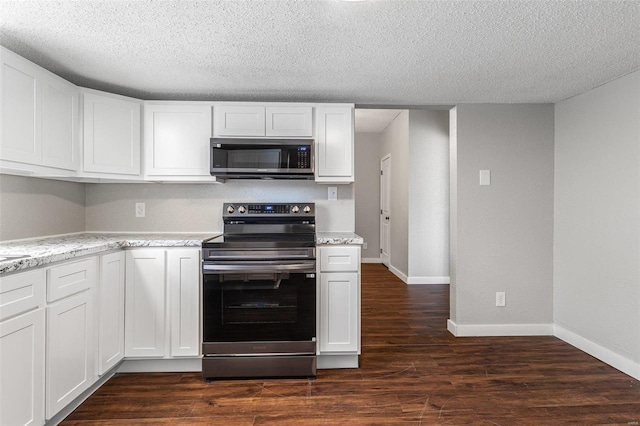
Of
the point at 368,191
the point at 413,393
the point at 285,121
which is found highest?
the point at 285,121

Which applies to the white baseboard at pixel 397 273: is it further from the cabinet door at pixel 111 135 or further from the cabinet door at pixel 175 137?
the cabinet door at pixel 111 135

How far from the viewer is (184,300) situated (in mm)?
2473

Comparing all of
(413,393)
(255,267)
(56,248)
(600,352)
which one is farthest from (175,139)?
(600,352)

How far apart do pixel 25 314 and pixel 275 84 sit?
2072 millimetres

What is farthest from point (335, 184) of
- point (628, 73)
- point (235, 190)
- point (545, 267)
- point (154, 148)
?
point (628, 73)

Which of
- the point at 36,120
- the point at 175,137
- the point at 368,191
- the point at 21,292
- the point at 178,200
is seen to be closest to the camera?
the point at 21,292

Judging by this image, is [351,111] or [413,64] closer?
[413,64]

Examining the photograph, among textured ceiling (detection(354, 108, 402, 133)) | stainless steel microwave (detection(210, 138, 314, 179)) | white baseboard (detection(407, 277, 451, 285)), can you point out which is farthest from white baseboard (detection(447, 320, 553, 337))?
textured ceiling (detection(354, 108, 402, 133))

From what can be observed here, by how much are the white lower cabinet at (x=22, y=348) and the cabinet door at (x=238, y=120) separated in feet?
5.22

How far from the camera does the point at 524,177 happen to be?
3158mm

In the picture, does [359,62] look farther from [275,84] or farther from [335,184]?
[335,184]

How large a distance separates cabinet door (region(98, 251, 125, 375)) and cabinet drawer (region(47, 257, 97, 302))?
109mm

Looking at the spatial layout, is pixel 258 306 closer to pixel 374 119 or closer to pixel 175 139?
pixel 175 139

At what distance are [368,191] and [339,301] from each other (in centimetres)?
445
